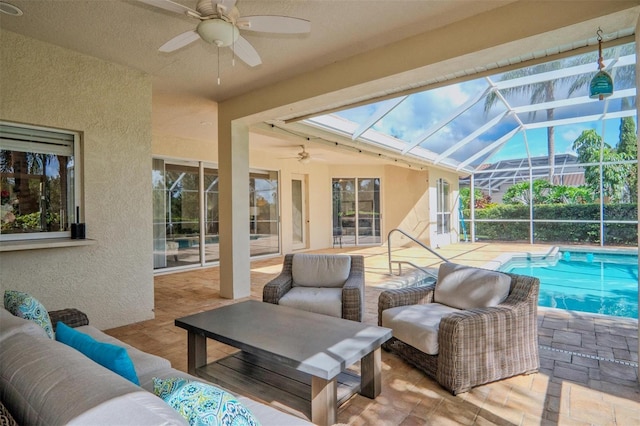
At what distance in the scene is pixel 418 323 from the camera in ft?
8.53

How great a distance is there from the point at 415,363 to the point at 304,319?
3.15 ft

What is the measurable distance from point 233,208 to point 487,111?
571 centimetres

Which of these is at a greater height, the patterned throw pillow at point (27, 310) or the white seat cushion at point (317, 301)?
the patterned throw pillow at point (27, 310)

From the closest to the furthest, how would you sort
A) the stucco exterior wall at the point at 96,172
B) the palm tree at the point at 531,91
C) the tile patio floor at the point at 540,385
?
the tile patio floor at the point at 540,385 → the stucco exterior wall at the point at 96,172 → the palm tree at the point at 531,91


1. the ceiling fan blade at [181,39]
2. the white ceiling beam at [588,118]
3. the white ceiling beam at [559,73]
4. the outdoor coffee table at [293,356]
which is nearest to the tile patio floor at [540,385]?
the outdoor coffee table at [293,356]

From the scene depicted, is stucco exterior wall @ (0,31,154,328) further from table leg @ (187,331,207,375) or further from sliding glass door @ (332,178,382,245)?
sliding glass door @ (332,178,382,245)

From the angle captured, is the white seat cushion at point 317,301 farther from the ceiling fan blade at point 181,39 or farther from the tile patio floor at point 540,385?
the ceiling fan blade at point 181,39

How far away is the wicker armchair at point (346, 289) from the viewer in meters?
3.29

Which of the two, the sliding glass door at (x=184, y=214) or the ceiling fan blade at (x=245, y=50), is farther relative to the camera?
the sliding glass door at (x=184, y=214)

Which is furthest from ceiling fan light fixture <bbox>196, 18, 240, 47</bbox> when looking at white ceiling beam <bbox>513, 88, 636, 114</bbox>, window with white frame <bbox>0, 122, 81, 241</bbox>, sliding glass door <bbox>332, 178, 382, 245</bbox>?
sliding glass door <bbox>332, 178, 382, 245</bbox>

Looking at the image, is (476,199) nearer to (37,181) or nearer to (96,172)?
(96,172)

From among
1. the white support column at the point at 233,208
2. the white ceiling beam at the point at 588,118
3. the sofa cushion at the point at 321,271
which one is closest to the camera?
the sofa cushion at the point at 321,271

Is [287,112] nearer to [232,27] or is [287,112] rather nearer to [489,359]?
[232,27]

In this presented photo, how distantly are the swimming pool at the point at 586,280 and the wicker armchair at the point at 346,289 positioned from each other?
353cm
